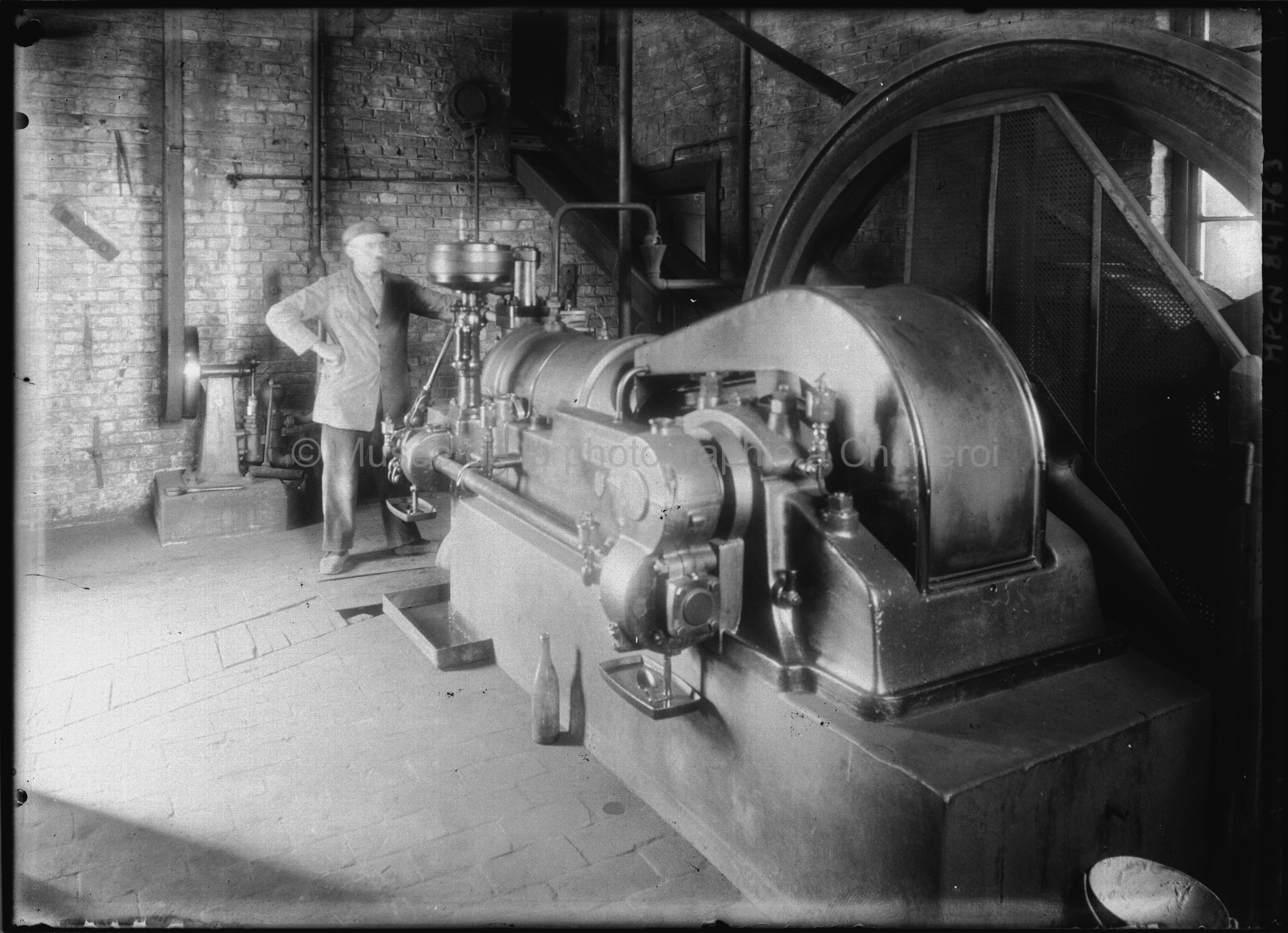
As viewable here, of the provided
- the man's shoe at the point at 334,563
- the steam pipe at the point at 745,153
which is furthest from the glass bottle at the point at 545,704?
the steam pipe at the point at 745,153

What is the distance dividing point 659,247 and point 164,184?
2978 mm

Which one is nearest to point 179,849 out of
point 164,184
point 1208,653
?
point 1208,653

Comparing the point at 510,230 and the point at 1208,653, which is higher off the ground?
the point at 510,230

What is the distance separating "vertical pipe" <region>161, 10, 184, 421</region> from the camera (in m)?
5.89

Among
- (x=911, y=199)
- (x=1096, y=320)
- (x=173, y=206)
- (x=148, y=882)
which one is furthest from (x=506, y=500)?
(x=173, y=206)

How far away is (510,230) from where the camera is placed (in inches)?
278

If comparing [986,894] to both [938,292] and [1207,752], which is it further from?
[938,292]

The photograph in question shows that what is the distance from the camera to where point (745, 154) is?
6309 mm

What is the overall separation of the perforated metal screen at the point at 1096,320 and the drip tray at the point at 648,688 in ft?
4.38

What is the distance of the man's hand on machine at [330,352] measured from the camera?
500 centimetres

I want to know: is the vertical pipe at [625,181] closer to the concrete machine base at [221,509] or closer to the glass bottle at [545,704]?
the concrete machine base at [221,509]

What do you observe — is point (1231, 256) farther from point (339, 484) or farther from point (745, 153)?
point (339, 484)

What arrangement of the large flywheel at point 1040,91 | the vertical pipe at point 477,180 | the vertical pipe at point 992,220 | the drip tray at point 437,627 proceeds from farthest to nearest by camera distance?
the vertical pipe at point 477,180 → the drip tray at point 437,627 → the vertical pipe at point 992,220 → the large flywheel at point 1040,91

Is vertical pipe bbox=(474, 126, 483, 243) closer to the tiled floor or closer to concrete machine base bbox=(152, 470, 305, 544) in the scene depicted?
concrete machine base bbox=(152, 470, 305, 544)
